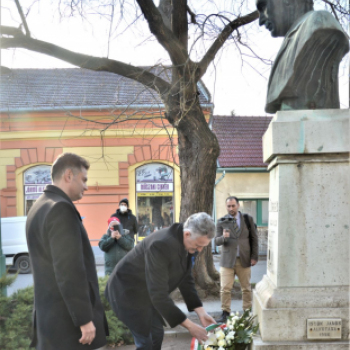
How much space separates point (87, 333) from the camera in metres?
2.28

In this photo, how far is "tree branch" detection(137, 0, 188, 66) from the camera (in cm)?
643

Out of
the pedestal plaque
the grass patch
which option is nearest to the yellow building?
the grass patch

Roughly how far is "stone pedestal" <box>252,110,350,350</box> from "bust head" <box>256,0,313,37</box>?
0.86 metres

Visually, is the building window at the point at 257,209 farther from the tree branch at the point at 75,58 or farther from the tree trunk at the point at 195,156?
the tree branch at the point at 75,58

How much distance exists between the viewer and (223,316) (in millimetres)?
5590

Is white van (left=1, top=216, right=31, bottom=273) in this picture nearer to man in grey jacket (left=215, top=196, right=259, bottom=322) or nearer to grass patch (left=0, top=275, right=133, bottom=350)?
grass patch (left=0, top=275, right=133, bottom=350)

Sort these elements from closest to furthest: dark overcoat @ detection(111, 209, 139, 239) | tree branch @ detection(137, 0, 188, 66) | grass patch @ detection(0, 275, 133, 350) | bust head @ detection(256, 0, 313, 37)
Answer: bust head @ detection(256, 0, 313, 37) → grass patch @ detection(0, 275, 133, 350) → tree branch @ detection(137, 0, 188, 66) → dark overcoat @ detection(111, 209, 139, 239)

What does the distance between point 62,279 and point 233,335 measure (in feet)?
5.05

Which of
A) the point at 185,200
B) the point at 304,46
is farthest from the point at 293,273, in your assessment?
the point at 185,200

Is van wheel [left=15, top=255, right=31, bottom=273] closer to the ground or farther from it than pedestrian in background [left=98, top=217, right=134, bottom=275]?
closer to the ground

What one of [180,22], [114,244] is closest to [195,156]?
[114,244]

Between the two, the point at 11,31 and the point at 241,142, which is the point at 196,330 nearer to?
the point at 11,31

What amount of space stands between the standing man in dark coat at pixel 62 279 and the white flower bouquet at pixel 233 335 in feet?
3.37

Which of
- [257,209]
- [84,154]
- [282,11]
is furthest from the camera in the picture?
[257,209]
